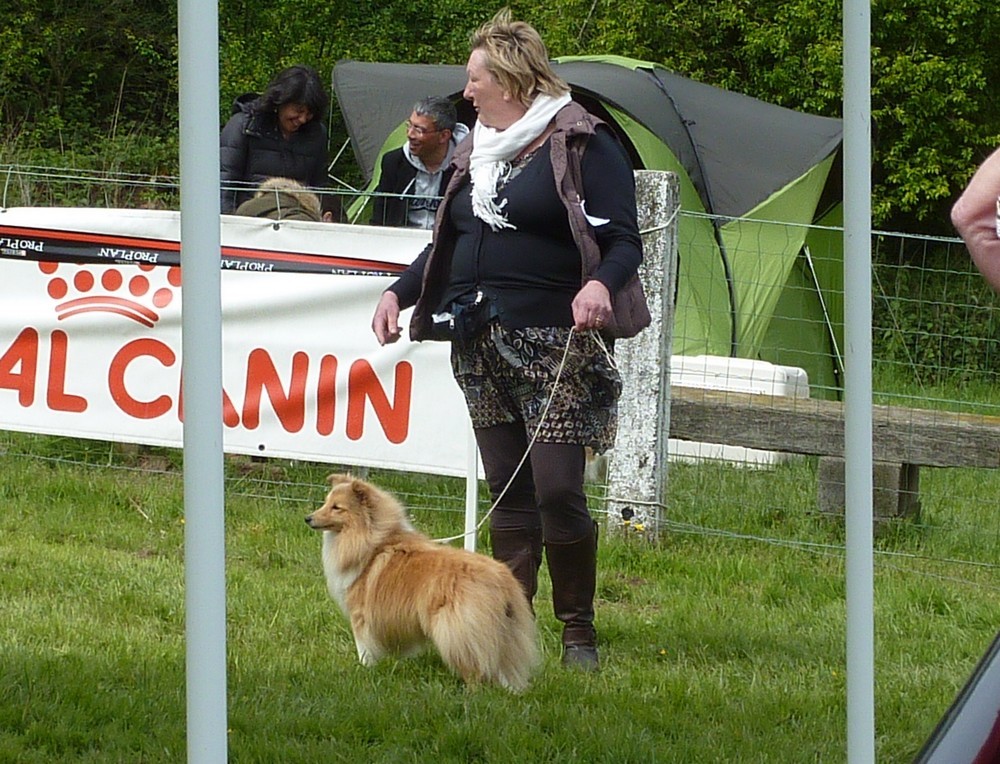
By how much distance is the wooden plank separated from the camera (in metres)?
6.28

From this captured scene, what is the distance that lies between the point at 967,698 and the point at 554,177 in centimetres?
261

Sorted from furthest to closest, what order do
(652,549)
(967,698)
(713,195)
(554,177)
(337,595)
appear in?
1. (713,195)
2. (652,549)
3. (337,595)
4. (554,177)
5. (967,698)

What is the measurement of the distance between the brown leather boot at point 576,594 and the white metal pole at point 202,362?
2.21 m

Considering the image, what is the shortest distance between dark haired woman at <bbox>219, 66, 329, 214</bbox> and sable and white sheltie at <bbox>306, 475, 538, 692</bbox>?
3453 millimetres

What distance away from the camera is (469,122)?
10109 millimetres

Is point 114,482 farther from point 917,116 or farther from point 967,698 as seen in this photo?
point 917,116

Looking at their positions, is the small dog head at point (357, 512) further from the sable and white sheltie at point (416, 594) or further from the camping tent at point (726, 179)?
the camping tent at point (726, 179)

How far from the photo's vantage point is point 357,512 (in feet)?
14.7

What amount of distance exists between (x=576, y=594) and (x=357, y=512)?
70 centimetres

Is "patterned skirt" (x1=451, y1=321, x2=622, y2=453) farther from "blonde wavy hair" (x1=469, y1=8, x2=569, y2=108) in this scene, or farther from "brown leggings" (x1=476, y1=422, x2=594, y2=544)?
"blonde wavy hair" (x1=469, y1=8, x2=569, y2=108)

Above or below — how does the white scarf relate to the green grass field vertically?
above

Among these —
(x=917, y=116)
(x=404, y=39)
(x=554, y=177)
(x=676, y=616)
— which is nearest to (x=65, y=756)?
(x=554, y=177)

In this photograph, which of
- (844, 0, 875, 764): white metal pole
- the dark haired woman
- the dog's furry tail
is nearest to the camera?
(844, 0, 875, 764): white metal pole

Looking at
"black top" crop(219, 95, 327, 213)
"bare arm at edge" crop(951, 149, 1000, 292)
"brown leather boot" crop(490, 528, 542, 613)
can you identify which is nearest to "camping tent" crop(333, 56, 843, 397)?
"black top" crop(219, 95, 327, 213)
